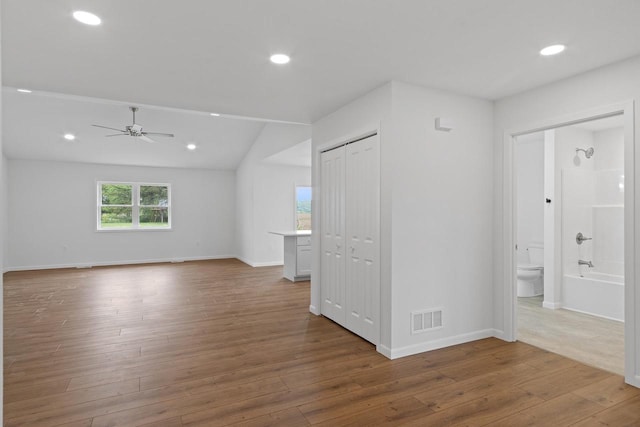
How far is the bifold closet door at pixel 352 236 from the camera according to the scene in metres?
3.68

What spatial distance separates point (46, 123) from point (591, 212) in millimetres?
9129

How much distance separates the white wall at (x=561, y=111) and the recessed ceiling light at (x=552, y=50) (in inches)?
24.0

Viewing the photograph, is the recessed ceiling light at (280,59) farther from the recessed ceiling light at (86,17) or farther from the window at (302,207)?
the window at (302,207)

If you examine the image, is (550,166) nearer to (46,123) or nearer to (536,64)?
(536,64)

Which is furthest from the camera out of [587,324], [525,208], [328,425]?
[525,208]

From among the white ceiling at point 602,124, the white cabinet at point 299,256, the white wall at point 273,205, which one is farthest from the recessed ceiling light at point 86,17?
the white wall at point 273,205

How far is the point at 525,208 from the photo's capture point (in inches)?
255

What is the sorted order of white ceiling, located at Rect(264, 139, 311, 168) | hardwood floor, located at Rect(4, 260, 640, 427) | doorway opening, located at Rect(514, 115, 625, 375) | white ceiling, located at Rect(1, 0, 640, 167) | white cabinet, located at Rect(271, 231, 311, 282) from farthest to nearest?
white cabinet, located at Rect(271, 231, 311, 282), white ceiling, located at Rect(264, 139, 311, 168), doorway opening, located at Rect(514, 115, 625, 375), hardwood floor, located at Rect(4, 260, 640, 427), white ceiling, located at Rect(1, 0, 640, 167)

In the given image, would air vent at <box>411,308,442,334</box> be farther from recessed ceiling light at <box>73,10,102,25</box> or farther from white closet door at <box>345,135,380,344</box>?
recessed ceiling light at <box>73,10,102,25</box>

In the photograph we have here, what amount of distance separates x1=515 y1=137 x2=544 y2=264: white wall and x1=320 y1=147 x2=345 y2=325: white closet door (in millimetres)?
3704

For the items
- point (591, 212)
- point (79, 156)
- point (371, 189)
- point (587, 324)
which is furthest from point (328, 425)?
point (79, 156)

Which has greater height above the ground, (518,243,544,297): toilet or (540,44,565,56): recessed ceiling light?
(540,44,565,56): recessed ceiling light

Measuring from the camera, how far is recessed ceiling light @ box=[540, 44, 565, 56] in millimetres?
2701

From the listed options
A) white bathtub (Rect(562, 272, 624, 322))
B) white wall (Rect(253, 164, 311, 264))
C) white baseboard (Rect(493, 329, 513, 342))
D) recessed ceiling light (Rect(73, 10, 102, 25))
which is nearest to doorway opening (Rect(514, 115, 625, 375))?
white bathtub (Rect(562, 272, 624, 322))
